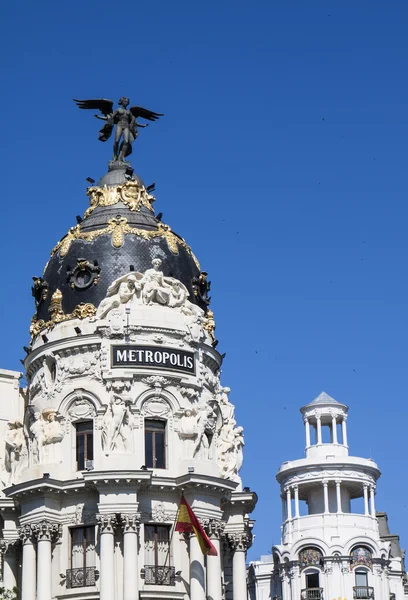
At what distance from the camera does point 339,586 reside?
342ft

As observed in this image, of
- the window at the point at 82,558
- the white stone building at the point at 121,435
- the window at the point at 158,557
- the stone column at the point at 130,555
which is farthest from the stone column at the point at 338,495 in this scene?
the stone column at the point at 130,555

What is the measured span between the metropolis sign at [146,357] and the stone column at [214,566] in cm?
804

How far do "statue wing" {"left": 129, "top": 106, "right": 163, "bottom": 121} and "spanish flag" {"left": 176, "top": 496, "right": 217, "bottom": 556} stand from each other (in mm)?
23903

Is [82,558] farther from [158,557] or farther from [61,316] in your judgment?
[61,316]

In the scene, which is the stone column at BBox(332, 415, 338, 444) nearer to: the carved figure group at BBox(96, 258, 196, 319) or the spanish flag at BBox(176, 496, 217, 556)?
the carved figure group at BBox(96, 258, 196, 319)

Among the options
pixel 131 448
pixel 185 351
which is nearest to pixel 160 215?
pixel 185 351

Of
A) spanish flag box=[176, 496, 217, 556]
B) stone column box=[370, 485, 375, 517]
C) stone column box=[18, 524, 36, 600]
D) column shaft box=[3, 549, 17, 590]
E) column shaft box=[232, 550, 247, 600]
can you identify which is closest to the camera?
spanish flag box=[176, 496, 217, 556]

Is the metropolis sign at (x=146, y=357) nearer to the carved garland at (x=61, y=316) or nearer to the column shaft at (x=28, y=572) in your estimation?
the carved garland at (x=61, y=316)

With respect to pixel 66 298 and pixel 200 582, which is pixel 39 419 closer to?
A: pixel 66 298

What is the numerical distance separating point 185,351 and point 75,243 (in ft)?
28.2

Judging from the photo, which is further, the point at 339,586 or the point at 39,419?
the point at 339,586

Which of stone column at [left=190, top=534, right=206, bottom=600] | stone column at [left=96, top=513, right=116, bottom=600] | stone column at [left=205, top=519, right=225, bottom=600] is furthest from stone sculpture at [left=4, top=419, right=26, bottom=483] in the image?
stone column at [left=205, top=519, right=225, bottom=600]

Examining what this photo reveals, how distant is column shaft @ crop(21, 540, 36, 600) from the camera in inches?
2707

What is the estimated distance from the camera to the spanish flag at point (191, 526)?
2677 inches
